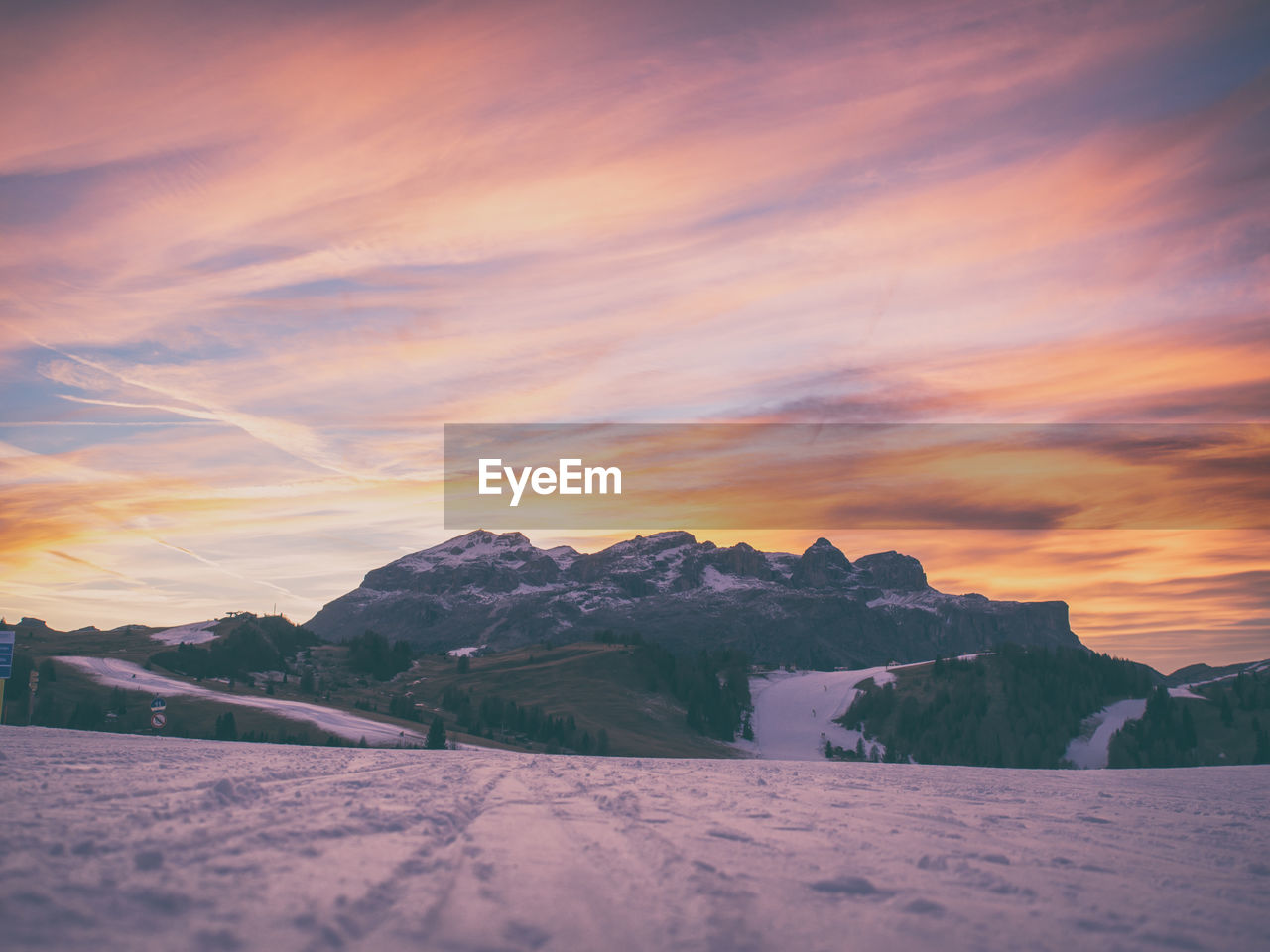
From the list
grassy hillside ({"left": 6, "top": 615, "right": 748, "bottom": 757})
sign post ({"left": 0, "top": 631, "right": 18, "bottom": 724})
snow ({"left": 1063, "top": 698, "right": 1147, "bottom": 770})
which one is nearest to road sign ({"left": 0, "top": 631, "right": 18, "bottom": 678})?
sign post ({"left": 0, "top": 631, "right": 18, "bottom": 724})

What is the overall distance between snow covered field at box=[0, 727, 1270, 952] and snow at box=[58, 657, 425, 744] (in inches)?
2829

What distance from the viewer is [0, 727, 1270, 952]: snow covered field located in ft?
24.5

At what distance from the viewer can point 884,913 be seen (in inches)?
336

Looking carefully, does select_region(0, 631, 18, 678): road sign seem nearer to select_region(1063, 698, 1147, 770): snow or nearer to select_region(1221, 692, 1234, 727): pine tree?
select_region(1063, 698, 1147, 770): snow

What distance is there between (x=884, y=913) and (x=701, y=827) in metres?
5.12

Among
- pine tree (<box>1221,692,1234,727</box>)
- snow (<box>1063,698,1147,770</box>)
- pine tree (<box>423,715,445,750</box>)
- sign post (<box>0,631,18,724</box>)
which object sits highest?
sign post (<box>0,631,18,724</box>)

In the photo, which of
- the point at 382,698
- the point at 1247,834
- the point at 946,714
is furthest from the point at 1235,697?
the point at 1247,834

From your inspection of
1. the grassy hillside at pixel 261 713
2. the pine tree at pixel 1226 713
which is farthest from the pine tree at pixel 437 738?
the pine tree at pixel 1226 713

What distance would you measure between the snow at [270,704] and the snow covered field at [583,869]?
7186 centimetres

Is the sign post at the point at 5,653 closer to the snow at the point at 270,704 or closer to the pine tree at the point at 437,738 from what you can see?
the snow at the point at 270,704

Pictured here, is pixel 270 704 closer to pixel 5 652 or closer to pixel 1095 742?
pixel 5 652

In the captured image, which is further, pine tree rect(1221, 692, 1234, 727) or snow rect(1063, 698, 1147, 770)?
snow rect(1063, 698, 1147, 770)

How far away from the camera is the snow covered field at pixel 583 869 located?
7469 mm

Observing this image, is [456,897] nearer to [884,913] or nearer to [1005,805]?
[884,913]
